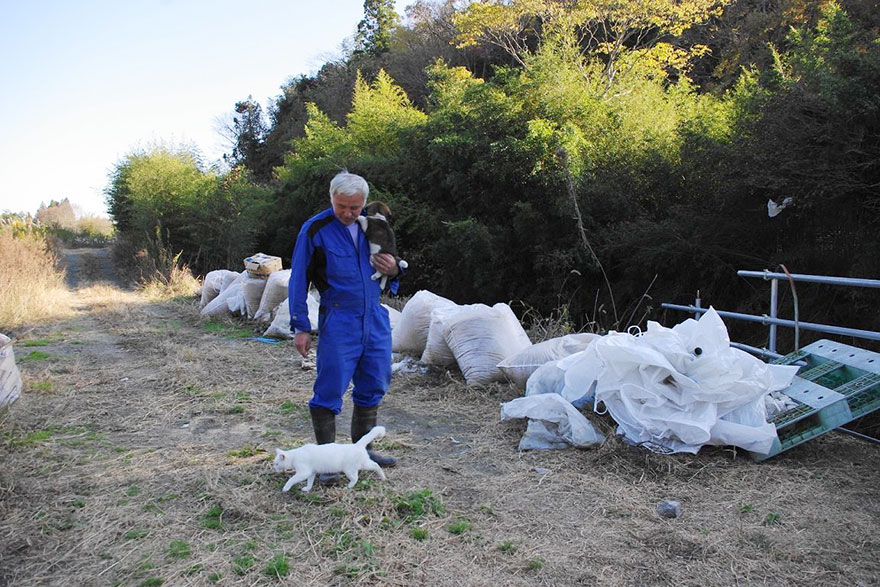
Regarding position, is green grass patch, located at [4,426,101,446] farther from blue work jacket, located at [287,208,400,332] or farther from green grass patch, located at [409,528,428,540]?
green grass patch, located at [409,528,428,540]

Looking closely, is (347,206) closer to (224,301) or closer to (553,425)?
(553,425)

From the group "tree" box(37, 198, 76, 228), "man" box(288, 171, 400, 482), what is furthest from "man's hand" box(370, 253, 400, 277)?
"tree" box(37, 198, 76, 228)

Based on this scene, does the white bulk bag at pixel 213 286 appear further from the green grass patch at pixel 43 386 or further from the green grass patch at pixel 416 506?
the green grass patch at pixel 416 506

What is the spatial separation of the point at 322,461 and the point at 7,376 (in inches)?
99.9

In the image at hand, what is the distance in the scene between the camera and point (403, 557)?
2.00 m

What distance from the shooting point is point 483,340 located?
4.22 meters

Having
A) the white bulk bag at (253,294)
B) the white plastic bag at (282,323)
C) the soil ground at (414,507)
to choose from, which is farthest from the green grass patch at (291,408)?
the white bulk bag at (253,294)

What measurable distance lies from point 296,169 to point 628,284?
9047 mm

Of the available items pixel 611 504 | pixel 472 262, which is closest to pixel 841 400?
pixel 611 504

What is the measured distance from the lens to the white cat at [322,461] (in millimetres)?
2475

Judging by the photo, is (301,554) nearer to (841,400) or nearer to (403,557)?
(403,557)

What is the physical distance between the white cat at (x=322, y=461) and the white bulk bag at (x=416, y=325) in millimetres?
2418

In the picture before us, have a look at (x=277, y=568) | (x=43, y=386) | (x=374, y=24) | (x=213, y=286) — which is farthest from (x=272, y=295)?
(x=374, y=24)

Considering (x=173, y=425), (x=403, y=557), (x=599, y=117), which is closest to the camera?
(x=403, y=557)
